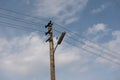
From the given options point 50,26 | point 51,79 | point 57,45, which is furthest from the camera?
point 50,26

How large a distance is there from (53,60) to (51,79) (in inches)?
58.0

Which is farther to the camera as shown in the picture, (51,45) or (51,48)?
(51,45)

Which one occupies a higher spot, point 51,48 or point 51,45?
point 51,45

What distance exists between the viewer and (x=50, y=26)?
19.5 metres

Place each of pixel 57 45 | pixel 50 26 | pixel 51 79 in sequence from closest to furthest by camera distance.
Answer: pixel 51 79 < pixel 57 45 < pixel 50 26

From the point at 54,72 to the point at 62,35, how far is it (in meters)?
2.46

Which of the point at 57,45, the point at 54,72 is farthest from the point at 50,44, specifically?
the point at 54,72

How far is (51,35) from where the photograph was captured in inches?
752

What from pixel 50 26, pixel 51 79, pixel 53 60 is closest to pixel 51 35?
pixel 50 26

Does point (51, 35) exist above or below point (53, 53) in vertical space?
above

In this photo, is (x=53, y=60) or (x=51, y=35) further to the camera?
(x=51, y=35)

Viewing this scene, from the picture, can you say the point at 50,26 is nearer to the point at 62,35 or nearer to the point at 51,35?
the point at 51,35

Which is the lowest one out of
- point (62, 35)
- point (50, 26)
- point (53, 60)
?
point (53, 60)

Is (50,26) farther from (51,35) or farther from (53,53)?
(53,53)
